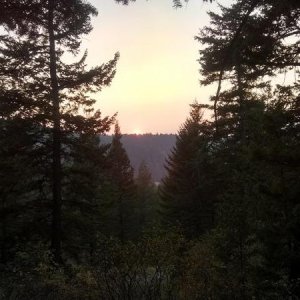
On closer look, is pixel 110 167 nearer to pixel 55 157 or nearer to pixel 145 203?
pixel 55 157

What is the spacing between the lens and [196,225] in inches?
1302

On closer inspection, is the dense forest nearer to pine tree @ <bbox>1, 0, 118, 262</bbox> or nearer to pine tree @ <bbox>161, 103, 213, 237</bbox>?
pine tree @ <bbox>1, 0, 118, 262</bbox>

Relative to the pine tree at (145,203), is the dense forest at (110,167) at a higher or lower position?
higher

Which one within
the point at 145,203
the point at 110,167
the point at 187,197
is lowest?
the point at 145,203

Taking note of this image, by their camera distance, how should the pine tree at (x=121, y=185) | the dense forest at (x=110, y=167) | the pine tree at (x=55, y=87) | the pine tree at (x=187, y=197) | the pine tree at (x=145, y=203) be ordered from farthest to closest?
the pine tree at (x=145, y=203)
the pine tree at (x=121, y=185)
the pine tree at (x=187, y=197)
the pine tree at (x=55, y=87)
the dense forest at (x=110, y=167)

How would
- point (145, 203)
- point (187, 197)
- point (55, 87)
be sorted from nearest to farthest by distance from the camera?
point (55, 87) < point (187, 197) < point (145, 203)

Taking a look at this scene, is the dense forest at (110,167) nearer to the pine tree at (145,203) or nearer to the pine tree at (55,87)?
the pine tree at (55,87)

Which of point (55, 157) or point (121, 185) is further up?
point (55, 157)

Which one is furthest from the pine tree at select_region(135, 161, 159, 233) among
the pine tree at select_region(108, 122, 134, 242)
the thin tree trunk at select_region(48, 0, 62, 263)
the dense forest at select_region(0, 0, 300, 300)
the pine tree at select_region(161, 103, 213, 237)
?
the thin tree trunk at select_region(48, 0, 62, 263)

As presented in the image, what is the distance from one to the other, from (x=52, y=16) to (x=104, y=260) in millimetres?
4701

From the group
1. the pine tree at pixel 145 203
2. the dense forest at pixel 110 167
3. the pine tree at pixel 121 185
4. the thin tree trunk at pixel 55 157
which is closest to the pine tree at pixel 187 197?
the pine tree at pixel 121 185

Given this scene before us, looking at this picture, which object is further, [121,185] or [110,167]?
[121,185]

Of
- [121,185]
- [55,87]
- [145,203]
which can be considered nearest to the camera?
[55,87]

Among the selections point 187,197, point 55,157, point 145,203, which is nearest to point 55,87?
point 55,157
